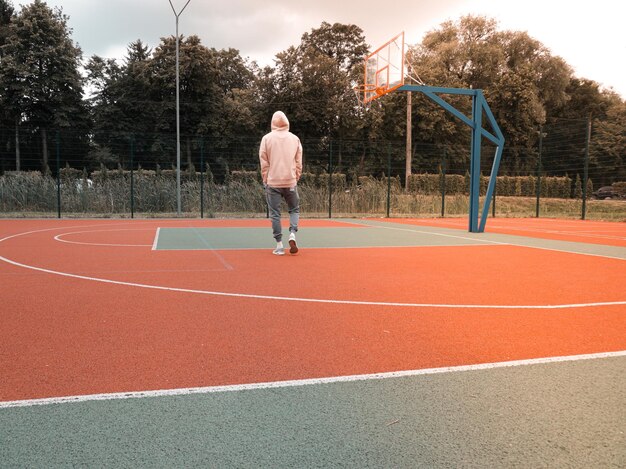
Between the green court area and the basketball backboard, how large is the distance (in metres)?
4.53

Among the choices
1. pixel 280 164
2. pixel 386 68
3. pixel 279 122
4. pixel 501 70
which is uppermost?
pixel 501 70

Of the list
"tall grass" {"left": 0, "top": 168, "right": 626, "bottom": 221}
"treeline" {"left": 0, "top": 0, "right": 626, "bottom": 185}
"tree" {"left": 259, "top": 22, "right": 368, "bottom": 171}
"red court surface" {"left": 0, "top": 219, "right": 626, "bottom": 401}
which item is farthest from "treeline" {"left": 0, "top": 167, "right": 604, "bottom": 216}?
"tree" {"left": 259, "top": 22, "right": 368, "bottom": 171}

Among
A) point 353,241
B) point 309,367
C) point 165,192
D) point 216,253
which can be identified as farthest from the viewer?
point 165,192

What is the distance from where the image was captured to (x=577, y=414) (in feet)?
7.54

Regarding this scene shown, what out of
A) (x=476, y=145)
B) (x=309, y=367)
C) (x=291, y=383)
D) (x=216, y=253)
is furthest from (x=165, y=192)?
(x=291, y=383)

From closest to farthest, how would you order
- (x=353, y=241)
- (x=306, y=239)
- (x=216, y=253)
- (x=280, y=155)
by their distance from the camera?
(x=280, y=155) → (x=216, y=253) → (x=353, y=241) → (x=306, y=239)

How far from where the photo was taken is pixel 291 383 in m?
2.64

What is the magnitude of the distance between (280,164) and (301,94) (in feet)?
107

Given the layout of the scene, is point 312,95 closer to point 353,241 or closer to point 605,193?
point 605,193

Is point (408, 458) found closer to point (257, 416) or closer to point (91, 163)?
point (257, 416)

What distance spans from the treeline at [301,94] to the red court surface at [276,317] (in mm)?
24156

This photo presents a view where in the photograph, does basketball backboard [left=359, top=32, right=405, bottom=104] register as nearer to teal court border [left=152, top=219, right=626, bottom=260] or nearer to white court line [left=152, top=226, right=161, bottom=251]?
teal court border [left=152, top=219, right=626, bottom=260]

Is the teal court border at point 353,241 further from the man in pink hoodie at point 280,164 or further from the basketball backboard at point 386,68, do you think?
the basketball backboard at point 386,68

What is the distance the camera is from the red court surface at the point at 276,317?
9.51ft
